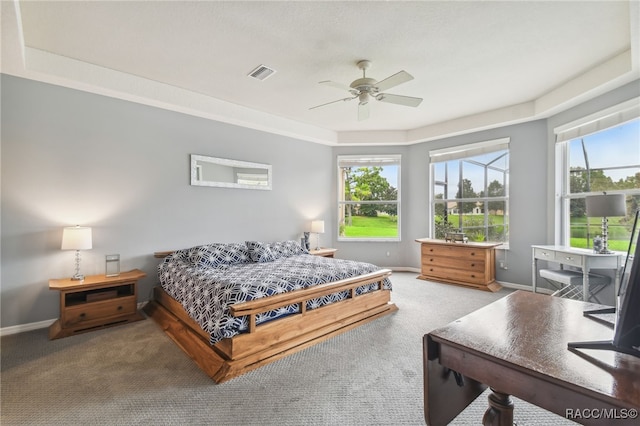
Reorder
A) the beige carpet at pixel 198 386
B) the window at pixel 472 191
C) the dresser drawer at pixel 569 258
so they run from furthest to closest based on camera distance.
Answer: the window at pixel 472 191 → the dresser drawer at pixel 569 258 → the beige carpet at pixel 198 386

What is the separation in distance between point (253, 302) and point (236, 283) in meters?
0.30

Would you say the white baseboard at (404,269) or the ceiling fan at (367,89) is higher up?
the ceiling fan at (367,89)

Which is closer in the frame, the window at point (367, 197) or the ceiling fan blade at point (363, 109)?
the ceiling fan blade at point (363, 109)

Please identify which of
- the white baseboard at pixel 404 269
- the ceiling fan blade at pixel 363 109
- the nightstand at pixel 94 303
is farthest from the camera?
the white baseboard at pixel 404 269

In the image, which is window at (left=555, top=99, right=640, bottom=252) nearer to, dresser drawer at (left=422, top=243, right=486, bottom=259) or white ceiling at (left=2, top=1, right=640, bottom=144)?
white ceiling at (left=2, top=1, right=640, bottom=144)

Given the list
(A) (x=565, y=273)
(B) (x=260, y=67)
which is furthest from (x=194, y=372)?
(A) (x=565, y=273)

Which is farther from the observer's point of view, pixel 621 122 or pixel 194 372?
pixel 621 122

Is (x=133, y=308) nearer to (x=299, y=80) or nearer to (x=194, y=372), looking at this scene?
(x=194, y=372)

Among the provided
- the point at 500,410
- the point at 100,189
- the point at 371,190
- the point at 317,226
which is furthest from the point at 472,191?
the point at 100,189

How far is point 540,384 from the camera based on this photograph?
891 mm

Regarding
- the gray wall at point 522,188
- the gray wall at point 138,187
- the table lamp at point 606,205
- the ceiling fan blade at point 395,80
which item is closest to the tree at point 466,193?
the gray wall at point 522,188

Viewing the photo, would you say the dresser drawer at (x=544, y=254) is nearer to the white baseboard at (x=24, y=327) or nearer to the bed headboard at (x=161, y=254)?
the bed headboard at (x=161, y=254)

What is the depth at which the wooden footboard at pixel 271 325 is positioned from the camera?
2.37 metres

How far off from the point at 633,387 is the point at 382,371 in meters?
1.83
